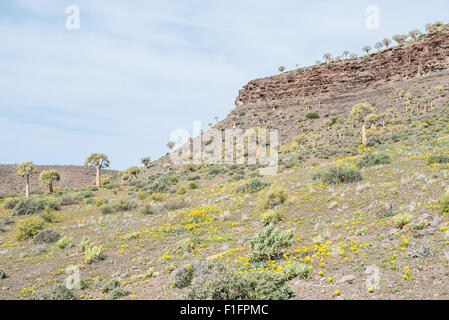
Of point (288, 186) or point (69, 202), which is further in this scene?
point (69, 202)

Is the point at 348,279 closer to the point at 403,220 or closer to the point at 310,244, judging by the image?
the point at 310,244

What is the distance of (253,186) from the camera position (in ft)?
67.2

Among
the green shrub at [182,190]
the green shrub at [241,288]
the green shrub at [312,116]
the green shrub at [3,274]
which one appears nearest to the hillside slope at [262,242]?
the green shrub at [241,288]

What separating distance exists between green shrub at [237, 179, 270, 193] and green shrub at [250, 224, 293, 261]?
10464 millimetres

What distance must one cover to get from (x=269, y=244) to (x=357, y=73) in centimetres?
6796

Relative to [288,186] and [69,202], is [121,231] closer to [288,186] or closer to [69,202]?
[288,186]

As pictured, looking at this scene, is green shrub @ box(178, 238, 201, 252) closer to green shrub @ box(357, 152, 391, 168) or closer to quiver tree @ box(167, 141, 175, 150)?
green shrub @ box(357, 152, 391, 168)

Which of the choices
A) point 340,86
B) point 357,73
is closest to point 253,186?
point 340,86

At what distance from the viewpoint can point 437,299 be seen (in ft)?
15.4

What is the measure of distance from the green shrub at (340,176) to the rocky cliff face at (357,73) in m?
52.1

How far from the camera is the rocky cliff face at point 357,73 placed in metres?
56.6
